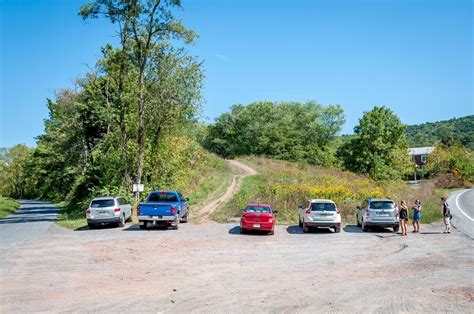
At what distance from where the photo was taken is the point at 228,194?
3938 centimetres

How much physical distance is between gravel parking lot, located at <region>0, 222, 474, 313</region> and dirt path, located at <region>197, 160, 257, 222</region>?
982 cm

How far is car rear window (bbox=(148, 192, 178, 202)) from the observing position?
26.7 metres

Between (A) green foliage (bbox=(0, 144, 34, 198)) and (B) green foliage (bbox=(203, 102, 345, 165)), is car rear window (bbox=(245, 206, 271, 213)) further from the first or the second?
(A) green foliage (bbox=(0, 144, 34, 198))

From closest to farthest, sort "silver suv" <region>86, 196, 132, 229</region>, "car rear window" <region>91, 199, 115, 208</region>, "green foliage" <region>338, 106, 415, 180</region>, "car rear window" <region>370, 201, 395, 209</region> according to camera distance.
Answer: "car rear window" <region>370, 201, 395, 209</region> < "silver suv" <region>86, 196, 132, 229</region> < "car rear window" <region>91, 199, 115, 208</region> < "green foliage" <region>338, 106, 415, 180</region>

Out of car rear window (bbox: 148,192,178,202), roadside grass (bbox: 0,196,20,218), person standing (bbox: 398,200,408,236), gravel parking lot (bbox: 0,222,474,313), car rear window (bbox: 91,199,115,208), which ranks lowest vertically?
gravel parking lot (bbox: 0,222,474,313)

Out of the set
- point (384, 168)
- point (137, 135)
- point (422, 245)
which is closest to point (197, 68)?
point (137, 135)

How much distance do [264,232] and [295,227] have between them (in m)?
3.39

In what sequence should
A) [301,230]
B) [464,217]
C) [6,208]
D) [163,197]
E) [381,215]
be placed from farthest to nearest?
[6,208], [464,217], [163,197], [301,230], [381,215]

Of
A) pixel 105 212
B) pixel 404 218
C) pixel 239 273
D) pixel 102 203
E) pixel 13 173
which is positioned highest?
pixel 13 173

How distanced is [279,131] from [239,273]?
214 feet

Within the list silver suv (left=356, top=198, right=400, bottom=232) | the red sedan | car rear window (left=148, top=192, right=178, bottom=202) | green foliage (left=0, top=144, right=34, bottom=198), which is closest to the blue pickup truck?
car rear window (left=148, top=192, right=178, bottom=202)

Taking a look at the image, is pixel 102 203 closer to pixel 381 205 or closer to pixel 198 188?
pixel 381 205

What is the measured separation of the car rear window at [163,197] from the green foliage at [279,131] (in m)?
49.7

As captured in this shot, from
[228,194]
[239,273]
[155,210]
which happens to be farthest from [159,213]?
[228,194]
